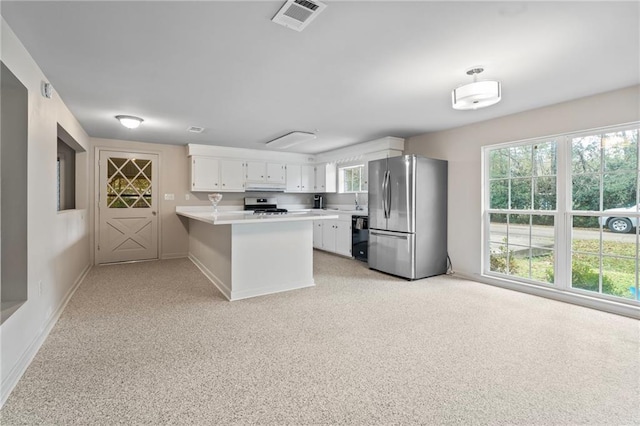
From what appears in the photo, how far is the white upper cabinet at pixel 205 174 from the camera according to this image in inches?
228

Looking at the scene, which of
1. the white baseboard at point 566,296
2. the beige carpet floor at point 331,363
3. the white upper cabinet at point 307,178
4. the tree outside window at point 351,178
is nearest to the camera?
the beige carpet floor at point 331,363

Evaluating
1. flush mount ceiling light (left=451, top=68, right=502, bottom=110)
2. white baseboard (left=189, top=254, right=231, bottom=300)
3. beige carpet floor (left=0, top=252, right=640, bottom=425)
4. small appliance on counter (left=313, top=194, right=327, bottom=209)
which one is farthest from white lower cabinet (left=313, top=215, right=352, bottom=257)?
flush mount ceiling light (left=451, top=68, right=502, bottom=110)

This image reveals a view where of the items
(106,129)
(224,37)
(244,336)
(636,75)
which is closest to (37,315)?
(244,336)

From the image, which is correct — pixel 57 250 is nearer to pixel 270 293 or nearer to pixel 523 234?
pixel 270 293

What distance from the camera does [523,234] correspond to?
3.94 m

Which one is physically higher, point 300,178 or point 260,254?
point 300,178

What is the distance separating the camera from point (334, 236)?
627 cm

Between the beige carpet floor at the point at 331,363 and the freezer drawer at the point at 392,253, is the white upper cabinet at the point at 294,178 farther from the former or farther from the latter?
the beige carpet floor at the point at 331,363

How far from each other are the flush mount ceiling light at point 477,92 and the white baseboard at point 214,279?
3.11 metres

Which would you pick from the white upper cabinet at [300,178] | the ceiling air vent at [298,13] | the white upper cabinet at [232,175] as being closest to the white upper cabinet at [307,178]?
the white upper cabinet at [300,178]

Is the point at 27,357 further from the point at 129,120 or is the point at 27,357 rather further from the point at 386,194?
the point at 386,194

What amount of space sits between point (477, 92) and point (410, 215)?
6.79 feet

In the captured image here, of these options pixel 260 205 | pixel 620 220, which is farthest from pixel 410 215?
pixel 260 205

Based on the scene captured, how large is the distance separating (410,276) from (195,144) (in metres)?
4.49
